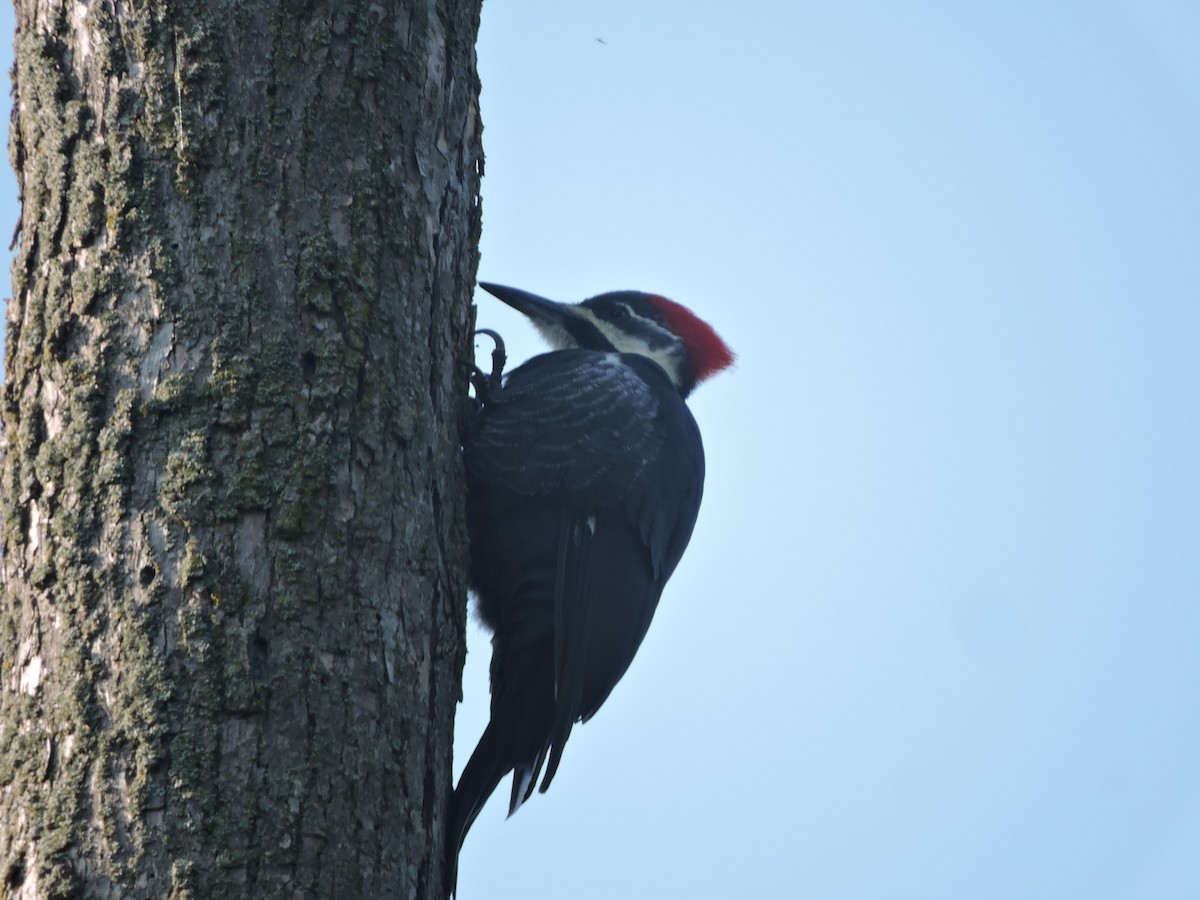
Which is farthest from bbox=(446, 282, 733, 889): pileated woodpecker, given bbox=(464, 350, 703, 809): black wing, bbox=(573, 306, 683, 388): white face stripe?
bbox=(573, 306, 683, 388): white face stripe

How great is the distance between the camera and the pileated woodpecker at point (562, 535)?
341cm

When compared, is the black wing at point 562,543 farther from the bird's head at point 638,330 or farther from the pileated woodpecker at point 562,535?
the bird's head at point 638,330

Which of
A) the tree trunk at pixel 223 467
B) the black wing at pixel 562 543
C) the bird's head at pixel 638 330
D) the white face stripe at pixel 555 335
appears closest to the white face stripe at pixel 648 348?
the bird's head at pixel 638 330

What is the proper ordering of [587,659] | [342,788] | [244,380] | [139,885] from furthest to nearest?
[587,659]
[244,380]
[342,788]
[139,885]

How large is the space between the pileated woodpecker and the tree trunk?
3.11 ft

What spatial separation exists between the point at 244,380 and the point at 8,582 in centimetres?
52

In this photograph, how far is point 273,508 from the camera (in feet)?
7.00

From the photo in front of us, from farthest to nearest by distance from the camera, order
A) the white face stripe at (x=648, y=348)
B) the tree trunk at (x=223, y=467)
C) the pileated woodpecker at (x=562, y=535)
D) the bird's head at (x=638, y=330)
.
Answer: the white face stripe at (x=648, y=348), the bird's head at (x=638, y=330), the pileated woodpecker at (x=562, y=535), the tree trunk at (x=223, y=467)

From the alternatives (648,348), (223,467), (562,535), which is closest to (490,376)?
(562,535)

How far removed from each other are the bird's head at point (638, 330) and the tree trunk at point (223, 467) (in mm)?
2135

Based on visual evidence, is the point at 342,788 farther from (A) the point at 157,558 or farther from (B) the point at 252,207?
(B) the point at 252,207

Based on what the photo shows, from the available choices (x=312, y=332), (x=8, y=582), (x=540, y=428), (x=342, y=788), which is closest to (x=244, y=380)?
(x=312, y=332)

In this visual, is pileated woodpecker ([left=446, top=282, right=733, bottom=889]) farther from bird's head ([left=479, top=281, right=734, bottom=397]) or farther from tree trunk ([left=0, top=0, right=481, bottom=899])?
tree trunk ([left=0, top=0, right=481, bottom=899])

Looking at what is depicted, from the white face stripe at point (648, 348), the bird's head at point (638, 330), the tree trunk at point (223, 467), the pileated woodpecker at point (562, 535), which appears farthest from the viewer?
the white face stripe at point (648, 348)
